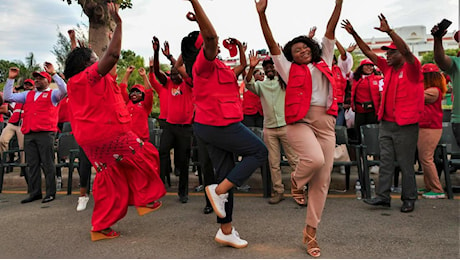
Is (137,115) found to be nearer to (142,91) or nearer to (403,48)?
(142,91)

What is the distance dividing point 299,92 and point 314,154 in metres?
0.57

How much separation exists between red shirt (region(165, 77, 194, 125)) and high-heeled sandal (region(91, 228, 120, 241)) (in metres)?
2.06

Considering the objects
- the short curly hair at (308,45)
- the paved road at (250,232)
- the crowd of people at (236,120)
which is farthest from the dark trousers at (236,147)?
the short curly hair at (308,45)

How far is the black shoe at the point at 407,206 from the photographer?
471 cm

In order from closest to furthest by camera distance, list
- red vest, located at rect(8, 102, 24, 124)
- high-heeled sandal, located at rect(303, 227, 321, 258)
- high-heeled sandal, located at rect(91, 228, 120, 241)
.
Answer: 1. high-heeled sandal, located at rect(303, 227, 321, 258)
2. high-heeled sandal, located at rect(91, 228, 120, 241)
3. red vest, located at rect(8, 102, 24, 124)

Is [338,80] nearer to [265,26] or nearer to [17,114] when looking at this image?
[265,26]

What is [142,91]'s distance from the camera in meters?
6.42

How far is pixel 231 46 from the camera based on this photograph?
4.22 meters

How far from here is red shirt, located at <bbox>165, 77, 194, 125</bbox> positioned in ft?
18.5

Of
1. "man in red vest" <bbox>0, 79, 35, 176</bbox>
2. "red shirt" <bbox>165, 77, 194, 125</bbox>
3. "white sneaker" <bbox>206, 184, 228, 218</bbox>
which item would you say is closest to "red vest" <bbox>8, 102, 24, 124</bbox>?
"man in red vest" <bbox>0, 79, 35, 176</bbox>

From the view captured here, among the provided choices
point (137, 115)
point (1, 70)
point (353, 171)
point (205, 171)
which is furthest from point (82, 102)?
point (1, 70)

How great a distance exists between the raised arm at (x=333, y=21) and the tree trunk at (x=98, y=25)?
6.51 meters

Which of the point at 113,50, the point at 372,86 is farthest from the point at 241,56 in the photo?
the point at 372,86

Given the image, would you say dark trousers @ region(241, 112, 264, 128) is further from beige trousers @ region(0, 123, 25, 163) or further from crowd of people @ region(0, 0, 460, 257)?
beige trousers @ region(0, 123, 25, 163)
